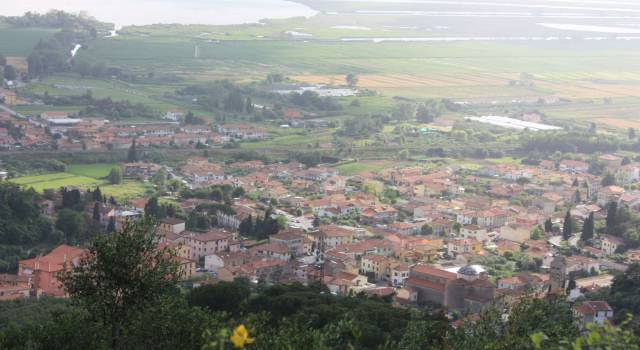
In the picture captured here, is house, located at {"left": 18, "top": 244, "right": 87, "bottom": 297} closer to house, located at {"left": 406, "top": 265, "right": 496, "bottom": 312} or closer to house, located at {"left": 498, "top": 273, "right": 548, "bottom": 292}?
house, located at {"left": 406, "top": 265, "right": 496, "bottom": 312}

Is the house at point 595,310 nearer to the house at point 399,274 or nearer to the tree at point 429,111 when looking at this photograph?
the house at point 399,274

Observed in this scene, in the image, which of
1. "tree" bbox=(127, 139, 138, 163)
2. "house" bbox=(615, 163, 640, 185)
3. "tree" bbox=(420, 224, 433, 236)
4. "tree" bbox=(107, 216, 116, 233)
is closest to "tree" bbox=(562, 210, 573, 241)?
"tree" bbox=(420, 224, 433, 236)

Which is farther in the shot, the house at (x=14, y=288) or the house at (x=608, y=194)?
the house at (x=608, y=194)

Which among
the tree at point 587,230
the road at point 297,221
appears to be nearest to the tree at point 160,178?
the road at point 297,221

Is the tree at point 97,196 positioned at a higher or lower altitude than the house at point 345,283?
higher

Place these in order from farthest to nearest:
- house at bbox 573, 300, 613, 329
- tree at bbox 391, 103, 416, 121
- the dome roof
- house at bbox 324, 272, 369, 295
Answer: tree at bbox 391, 103, 416, 121, house at bbox 324, 272, 369, 295, the dome roof, house at bbox 573, 300, 613, 329

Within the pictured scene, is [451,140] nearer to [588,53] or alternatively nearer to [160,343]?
[160,343]

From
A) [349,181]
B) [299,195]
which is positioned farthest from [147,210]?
[349,181]
